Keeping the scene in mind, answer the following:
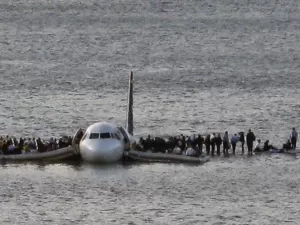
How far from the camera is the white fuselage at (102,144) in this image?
283 ft

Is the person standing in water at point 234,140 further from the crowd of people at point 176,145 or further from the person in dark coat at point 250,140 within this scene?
the person in dark coat at point 250,140

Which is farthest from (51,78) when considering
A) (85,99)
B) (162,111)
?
(162,111)

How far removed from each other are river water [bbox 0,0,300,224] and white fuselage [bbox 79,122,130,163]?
771 millimetres

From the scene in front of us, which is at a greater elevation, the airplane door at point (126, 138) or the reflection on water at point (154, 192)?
the airplane door at point (126, 138)

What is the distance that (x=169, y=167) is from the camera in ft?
281

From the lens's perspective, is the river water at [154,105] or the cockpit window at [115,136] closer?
the river water at [154,105]

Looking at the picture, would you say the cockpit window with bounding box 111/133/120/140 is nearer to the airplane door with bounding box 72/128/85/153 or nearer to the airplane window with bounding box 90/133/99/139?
the airplane window with bounding box 90/133/99/139

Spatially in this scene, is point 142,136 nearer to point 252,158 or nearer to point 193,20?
point 252,158

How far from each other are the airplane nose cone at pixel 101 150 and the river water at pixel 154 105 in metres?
0.71

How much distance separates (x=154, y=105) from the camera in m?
115

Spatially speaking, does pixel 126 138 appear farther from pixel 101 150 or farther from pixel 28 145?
pixel 28 145

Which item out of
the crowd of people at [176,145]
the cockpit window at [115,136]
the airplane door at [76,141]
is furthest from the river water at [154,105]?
the cockpit window at [115,136]

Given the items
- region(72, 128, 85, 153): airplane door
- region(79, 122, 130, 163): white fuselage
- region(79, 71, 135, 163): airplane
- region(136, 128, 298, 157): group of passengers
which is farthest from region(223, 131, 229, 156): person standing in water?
region(72, 128, 85, 153): airplane door

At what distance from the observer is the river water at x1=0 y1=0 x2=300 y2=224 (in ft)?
248
